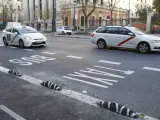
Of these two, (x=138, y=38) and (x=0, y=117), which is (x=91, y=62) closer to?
(x=138, y=38)

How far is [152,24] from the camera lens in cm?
3228

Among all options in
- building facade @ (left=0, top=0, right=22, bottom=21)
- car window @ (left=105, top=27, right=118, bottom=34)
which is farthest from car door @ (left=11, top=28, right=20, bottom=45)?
building facade @ (left=0, top=0, right=22, bottom=21)

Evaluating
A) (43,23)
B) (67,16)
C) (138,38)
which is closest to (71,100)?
(138,38)

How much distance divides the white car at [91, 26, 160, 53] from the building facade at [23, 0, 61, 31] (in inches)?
1766

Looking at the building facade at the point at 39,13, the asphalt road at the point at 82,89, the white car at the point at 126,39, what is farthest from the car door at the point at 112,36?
the building facade at the point at 39,13

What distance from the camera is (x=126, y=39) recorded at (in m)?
13.6

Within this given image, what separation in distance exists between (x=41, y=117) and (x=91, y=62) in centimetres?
570

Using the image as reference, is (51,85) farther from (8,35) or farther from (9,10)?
(9,10)

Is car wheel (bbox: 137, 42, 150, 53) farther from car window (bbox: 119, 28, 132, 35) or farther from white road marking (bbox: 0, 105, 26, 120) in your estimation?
white road marking (bbox: 0, 105, 26, 120)

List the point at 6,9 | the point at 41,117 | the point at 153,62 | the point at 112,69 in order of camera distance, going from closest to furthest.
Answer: the point at 41,117, the point at 112,69, the point at 153,62, the point at 6,9

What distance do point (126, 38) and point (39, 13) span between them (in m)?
54.5

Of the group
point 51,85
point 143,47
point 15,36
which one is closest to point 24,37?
point 15,36

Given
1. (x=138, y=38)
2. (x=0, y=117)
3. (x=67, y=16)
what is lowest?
(x=0, y=117)

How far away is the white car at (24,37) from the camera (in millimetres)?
15695
